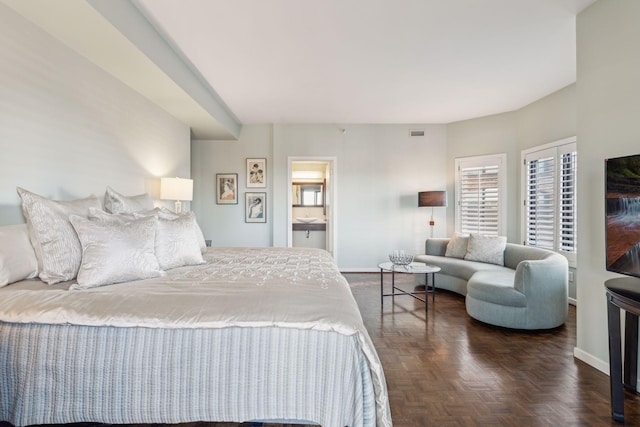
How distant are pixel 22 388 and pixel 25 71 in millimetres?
2004

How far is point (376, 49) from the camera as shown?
10.0ft

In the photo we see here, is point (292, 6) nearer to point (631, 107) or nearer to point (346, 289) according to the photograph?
point (346, 289)

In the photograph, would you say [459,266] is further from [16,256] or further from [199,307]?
[16,256]

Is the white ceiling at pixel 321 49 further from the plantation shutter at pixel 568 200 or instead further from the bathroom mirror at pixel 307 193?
the bathroom mirror at pixel 307 193

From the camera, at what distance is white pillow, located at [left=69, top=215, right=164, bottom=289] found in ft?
5.58

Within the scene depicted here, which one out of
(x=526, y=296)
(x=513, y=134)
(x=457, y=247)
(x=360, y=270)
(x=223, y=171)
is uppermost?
(x=513, y=134)

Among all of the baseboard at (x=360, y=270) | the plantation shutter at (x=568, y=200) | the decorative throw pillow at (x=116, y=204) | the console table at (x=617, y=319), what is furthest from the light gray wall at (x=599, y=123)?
the decorative throw pillow at (x=116, y=204)

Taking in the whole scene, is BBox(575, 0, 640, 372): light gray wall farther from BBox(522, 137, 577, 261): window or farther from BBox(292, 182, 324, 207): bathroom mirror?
BBox(292, 182, 324, 207): bathroom mirror

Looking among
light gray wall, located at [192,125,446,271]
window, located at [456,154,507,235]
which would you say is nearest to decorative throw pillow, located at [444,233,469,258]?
window, located at [456,154,507,235]

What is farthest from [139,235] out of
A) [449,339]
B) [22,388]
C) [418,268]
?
[418,268]

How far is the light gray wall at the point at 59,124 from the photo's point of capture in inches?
79.4

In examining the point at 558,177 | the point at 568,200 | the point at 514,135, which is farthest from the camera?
the point at 514,135

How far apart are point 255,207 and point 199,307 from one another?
445 cm

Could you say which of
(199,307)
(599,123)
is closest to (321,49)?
(599,123)
